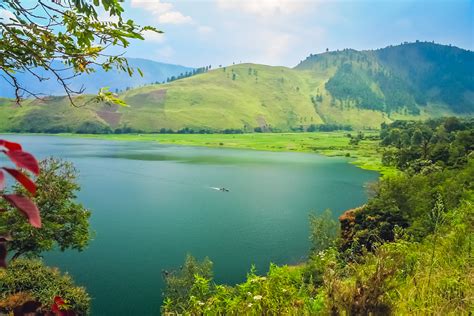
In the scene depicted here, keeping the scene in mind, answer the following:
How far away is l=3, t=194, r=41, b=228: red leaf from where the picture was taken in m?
1.71

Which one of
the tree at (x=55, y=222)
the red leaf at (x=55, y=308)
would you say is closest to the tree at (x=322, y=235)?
the tree at (x=55, y=222)

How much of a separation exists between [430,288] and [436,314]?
1.28 metres

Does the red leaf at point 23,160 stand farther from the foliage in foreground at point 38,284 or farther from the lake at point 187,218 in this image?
the lake at point 187,218

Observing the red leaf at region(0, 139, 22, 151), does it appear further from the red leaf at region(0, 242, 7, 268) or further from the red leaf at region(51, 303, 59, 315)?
the red leaf at region(51, 303, 59, 315)

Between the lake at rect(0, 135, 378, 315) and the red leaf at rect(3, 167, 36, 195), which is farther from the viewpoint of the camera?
the lake at rect(0, 135, 378, 315)

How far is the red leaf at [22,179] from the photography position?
1755mm

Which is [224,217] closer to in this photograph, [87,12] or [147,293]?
[147,293]

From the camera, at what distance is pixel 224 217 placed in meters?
51.2

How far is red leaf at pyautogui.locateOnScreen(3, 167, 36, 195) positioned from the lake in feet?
87.7

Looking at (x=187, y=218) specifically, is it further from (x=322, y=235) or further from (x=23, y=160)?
(x=23, y=160)

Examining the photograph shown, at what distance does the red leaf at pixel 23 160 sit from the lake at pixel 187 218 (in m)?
26.9

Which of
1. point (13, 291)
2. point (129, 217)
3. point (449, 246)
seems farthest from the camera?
point (129, 217)

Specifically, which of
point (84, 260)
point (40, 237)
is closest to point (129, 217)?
point (84, 260)

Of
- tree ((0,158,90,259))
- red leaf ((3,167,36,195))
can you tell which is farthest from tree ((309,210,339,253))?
red leaf ((3,167,36,195))
